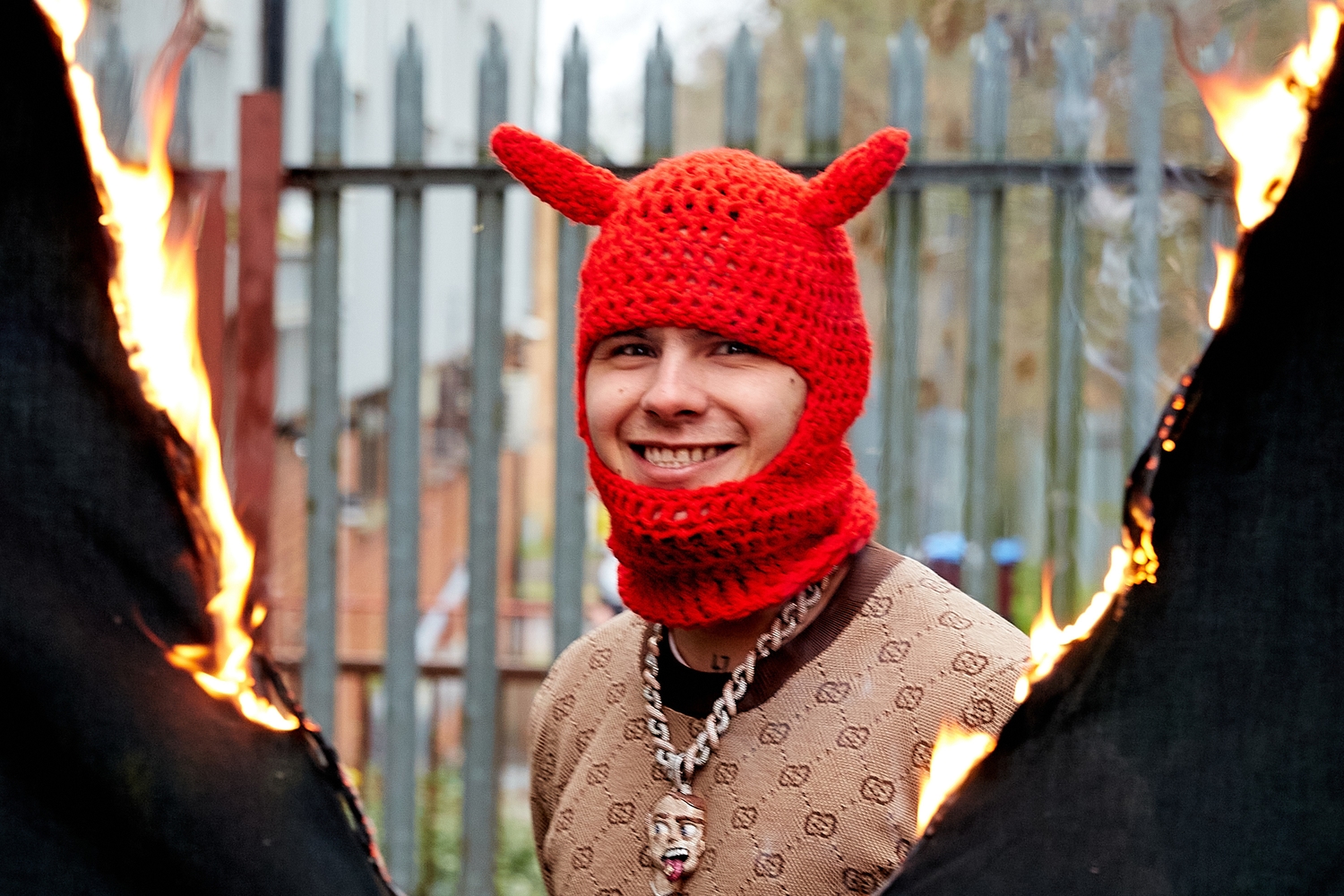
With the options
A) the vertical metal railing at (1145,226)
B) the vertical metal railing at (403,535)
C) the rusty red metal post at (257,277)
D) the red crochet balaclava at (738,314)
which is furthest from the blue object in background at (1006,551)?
the rusty red metal post at (257,277)

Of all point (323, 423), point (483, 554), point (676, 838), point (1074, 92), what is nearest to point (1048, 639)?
point (676, 838)

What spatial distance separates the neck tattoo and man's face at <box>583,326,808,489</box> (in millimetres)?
199

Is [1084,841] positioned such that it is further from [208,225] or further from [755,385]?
[208,225]

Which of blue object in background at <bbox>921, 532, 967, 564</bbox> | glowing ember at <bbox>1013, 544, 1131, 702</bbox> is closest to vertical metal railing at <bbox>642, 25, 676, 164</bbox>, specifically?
blue object in background at <bbox>921, 532, 967, 564</bbox>

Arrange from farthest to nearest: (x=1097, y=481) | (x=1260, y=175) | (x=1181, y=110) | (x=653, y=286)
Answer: (x=1097, y=481) → (x=1181, y=110) → (x=653, y=286) → (x=1260, y=175)

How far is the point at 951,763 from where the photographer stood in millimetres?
813

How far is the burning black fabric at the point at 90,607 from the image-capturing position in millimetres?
777

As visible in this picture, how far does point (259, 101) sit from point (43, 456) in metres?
2.49

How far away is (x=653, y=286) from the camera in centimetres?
134

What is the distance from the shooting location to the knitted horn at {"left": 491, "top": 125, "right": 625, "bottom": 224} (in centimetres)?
146

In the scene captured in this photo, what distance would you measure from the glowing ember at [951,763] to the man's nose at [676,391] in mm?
592

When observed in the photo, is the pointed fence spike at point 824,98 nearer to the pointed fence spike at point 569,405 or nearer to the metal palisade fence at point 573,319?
the metal palisade fence at point 573,319

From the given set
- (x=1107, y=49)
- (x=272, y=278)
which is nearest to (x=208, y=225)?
(x=272, y=278)

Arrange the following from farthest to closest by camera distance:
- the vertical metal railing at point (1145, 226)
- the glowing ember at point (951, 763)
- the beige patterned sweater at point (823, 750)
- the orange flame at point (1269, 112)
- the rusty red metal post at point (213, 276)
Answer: the rusty red metal post at point (213, 276) → the vertical metal railing at point (1145, 226) → the beige patterned sweater at point (823, 750) → the glowing ember at point (951, 763) → the orange flame at point (1269, 112)
